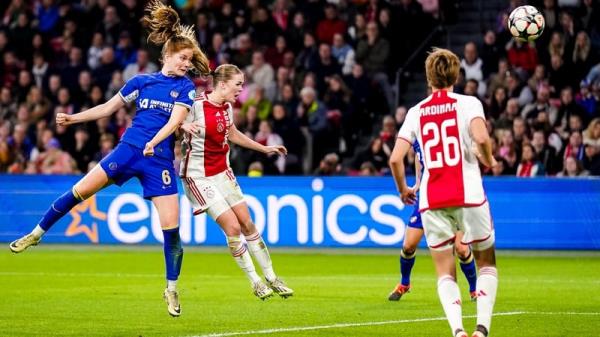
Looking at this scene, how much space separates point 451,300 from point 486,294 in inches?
9.5

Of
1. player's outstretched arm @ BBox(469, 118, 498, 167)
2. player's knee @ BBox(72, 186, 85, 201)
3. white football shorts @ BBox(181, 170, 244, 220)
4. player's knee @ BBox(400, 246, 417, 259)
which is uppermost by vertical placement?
player's outstretched arm @ BBox(469, 118, 498, 167)

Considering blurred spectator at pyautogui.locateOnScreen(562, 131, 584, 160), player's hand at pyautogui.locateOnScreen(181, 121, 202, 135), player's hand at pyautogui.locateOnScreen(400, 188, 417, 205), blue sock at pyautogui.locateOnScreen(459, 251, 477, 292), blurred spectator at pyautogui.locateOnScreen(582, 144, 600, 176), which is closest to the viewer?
player's hand at pyautogui.locateOnScreen(400, 188, 417, 205)

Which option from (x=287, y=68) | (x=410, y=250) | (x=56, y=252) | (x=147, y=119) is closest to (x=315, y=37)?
(x=287, y=68)

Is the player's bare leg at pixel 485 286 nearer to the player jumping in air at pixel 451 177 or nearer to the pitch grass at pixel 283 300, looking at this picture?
the player jumping in air at pixel 451 177

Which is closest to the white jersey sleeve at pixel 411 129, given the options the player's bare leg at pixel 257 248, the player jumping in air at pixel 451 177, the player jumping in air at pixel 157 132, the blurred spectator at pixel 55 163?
the player jumping in air at pixel 451 177

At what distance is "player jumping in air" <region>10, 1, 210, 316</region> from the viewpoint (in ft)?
36.3

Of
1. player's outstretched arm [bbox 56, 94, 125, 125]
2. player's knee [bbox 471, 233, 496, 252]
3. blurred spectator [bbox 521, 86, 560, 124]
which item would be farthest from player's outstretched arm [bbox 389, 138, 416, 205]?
blurred spectator [bbox 521, 86, 560, 124]

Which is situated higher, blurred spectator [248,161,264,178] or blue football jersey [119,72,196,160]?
blue football jersey [119,72,196,160]

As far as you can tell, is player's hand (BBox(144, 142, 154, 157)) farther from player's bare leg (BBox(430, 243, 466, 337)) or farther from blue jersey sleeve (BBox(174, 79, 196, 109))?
player's bare leg (BBox(430, 243, 466, 337))

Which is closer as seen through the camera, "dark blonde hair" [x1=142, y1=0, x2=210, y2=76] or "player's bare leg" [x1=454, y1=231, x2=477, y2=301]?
"dark blonde hair" [x1=142, y1=0, x2=210, y2=76]

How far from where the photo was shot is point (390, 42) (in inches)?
949

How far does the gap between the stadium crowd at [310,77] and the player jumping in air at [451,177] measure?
11.8 metres

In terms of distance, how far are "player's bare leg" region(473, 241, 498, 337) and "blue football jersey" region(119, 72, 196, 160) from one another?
3.54 m

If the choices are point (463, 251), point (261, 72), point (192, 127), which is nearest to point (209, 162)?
point (192, 127)
